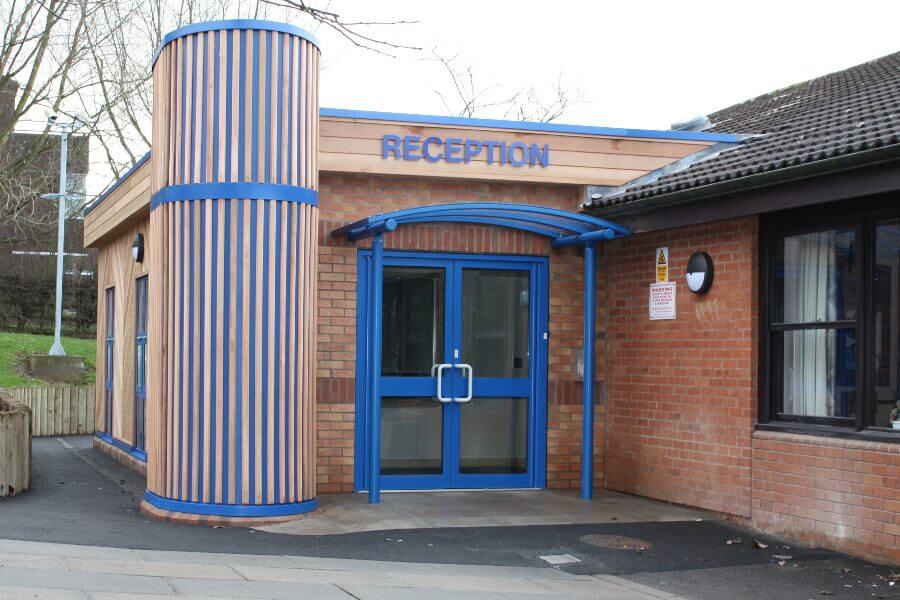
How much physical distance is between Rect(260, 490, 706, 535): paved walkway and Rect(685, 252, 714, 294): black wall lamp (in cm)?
191

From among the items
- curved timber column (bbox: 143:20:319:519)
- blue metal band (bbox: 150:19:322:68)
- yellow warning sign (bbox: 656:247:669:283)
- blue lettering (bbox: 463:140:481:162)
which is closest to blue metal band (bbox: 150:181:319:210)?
curved timber column (bbox: 143:20:319:519)

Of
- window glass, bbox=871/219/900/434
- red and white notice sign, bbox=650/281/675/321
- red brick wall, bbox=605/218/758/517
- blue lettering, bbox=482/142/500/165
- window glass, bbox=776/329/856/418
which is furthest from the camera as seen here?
blue lettering, bbox=482/142/500/165

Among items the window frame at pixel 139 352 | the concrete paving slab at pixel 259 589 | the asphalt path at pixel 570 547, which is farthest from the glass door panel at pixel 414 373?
the concrete paving slab at pixel 259 589

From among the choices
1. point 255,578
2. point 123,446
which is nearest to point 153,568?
point 255,578

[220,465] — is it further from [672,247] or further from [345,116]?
[672,247]

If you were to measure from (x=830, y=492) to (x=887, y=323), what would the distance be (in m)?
1.28

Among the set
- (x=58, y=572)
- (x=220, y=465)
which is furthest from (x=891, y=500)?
(x=58, y=572)

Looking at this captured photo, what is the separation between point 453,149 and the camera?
9930 millimetres

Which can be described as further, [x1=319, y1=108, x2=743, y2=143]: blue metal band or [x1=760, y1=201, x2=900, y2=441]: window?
[x1=319, y1=108, x2=743, y2=143]: blue metal band

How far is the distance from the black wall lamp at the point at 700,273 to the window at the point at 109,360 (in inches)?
319

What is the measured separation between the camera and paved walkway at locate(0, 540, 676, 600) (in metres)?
5.80

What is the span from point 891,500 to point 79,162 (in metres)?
27.2

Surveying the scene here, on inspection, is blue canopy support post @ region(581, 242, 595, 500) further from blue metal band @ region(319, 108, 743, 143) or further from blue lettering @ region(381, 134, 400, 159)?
blue lettering @ region(381, 134, 400, 159)

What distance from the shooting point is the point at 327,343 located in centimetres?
973
